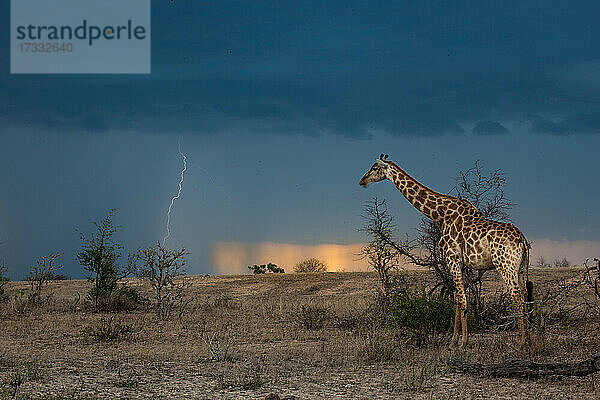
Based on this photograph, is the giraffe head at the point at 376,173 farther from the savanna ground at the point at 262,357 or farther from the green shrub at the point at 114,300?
the green shrub at the point at 114,300

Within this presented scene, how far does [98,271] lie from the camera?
2436cm

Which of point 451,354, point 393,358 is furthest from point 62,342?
point 451,354

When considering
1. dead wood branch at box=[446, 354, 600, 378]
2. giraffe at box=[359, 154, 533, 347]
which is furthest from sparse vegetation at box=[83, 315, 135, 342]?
dead wood branch at box=[446, 354, 600, 378]

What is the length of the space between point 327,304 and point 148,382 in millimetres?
12241

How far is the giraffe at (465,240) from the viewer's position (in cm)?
1182

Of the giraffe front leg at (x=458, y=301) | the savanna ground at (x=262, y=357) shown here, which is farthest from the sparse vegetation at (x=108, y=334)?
the giraffe front leg at (x=458, y=301)

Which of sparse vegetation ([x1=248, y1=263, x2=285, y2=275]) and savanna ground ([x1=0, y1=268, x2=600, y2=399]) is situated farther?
sparse vegetation ([x1=248, y1=263, x2=285, y2=275])

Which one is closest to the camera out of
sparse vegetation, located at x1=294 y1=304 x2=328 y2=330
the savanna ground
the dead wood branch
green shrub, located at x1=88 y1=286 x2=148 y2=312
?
the savanna ground

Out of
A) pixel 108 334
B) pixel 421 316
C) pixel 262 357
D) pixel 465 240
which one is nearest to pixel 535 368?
pixel 465 240

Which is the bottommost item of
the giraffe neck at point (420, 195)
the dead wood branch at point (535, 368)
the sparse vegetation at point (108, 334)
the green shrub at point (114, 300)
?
the dead wood branch at point (535, 368)

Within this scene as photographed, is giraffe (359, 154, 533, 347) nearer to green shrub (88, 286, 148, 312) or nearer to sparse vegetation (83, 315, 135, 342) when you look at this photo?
sparse vegetation (83, 315, 135, 342)

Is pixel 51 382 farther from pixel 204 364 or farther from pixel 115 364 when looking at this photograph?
pixel 204 364

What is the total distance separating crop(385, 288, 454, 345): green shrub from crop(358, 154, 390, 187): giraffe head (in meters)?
2.50

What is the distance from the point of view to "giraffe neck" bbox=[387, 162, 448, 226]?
1344 cm
